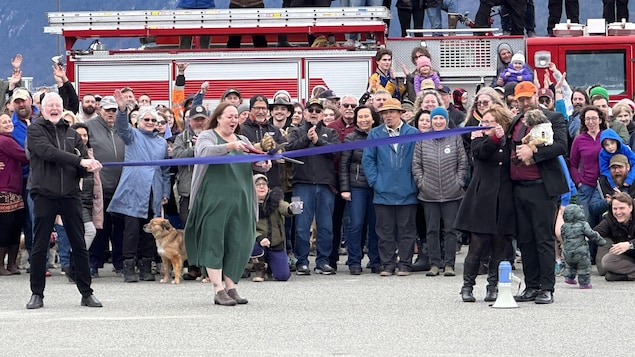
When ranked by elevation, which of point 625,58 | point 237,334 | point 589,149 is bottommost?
point 237,334

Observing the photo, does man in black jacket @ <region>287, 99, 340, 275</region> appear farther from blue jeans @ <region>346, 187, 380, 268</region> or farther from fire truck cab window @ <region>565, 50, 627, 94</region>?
fire truck cab window @ <region>565, 50, 627, 94</region>

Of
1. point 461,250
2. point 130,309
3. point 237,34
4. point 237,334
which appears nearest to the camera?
point 237,334

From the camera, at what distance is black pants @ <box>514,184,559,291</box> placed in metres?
13.6

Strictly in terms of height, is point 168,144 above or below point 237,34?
below

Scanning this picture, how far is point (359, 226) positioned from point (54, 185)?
186 inches

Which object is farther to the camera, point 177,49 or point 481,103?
point 177,49

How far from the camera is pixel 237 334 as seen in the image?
11.7 meters

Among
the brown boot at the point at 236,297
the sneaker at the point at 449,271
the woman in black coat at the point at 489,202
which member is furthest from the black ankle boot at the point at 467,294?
the sneaker at the point at 449,271

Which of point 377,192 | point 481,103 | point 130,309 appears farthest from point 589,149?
point 130,309

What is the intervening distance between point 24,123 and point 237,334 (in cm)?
705

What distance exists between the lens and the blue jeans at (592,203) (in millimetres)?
17484

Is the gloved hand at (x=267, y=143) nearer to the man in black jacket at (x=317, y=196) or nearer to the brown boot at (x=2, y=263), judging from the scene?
the man in black jacket at (x=317, y=196)

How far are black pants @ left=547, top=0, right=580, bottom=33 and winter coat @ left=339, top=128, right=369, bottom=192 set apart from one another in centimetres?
804

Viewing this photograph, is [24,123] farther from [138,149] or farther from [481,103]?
[481,103]
